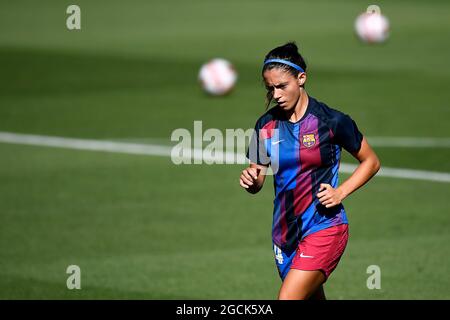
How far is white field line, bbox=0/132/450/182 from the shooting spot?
16.2 metres

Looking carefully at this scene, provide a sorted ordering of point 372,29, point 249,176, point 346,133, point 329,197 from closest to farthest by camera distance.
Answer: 1. point 329,197
2. point 249,176
3. point 346,133
4. point 372,29

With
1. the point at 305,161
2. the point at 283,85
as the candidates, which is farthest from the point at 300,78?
the point at 305,161

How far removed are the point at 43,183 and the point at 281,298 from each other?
330 inches

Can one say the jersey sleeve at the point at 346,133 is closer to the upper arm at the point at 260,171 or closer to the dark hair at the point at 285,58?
the dark hair at the point at 285,58

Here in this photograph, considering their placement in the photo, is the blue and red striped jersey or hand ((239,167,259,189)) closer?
hand ((239,167,259,189))

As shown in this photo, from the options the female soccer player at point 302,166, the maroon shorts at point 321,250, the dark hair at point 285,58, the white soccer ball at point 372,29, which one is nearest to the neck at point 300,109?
the female soccer player at point 302,166

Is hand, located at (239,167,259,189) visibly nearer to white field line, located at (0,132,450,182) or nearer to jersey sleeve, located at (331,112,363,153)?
jersey sleeve, located at (331,112,363,153)

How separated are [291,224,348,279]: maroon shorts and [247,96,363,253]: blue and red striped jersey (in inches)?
2.3

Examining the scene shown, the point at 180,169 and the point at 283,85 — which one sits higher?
the point at 180,169

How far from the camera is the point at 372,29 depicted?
102ft

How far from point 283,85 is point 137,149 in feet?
32.7

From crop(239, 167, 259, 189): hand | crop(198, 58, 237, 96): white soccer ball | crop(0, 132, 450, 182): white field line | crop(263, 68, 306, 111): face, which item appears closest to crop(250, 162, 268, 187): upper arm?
crop(239, 167, 259, 189): hand

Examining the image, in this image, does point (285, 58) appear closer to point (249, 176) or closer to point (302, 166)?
point (302, 166)

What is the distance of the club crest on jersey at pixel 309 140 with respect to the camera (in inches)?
330
